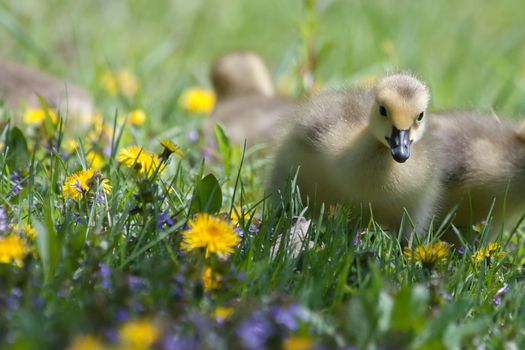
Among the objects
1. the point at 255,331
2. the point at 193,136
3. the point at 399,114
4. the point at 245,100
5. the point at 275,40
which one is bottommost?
the point at 255,331

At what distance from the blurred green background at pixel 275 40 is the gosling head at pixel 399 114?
1.47 meters

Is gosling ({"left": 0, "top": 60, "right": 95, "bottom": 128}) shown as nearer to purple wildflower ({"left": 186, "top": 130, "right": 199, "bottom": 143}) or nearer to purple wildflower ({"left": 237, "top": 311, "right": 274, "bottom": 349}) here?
purple wildflower ({"left": 186, "top": 130, "right": 199, "bottom": 143})

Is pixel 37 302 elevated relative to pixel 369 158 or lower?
lower

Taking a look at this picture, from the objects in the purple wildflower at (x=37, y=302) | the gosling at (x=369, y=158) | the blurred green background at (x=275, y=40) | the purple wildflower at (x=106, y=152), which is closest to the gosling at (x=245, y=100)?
the blurred green background at (x=275, y=40)

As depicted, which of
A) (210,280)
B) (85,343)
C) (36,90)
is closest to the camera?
(85,343)

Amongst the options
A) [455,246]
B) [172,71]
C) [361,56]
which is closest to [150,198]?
[455,246]

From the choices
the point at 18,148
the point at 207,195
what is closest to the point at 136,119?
the point at 18,148

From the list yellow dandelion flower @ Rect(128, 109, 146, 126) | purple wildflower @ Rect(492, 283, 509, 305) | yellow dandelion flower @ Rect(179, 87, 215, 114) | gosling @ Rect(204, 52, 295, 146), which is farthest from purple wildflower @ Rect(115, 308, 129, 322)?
yellow dandelion flower @ Rect(179, 87, 215, 114)

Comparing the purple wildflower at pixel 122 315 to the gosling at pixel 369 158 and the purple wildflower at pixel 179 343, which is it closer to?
the purple wildflower at pixel 179 343

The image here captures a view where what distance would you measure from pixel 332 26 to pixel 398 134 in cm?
462

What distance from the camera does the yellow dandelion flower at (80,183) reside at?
246cm

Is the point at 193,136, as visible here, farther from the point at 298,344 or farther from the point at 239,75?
the point at 298,344

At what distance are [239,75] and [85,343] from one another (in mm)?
3683

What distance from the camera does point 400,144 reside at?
8.73 ft
